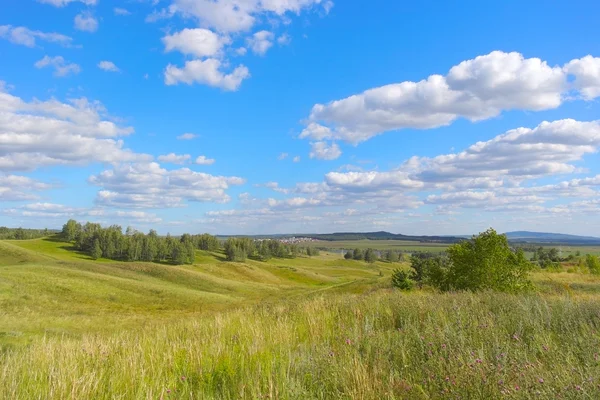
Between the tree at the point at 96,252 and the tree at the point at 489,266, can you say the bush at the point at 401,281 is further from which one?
the tree at the point at 96,252

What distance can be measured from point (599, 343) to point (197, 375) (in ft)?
16.1

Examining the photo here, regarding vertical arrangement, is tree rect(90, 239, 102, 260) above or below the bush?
below

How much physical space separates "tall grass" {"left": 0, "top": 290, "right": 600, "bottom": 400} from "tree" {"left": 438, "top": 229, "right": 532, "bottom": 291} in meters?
10.6

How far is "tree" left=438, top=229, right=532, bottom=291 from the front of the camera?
681 inches

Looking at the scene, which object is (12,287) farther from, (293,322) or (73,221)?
(73,221)

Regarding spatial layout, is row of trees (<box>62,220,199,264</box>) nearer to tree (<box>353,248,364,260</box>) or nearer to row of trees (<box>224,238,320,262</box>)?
row of trees (<box>224,238,320,262</box>)

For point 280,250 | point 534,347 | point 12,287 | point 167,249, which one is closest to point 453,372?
point 534,347

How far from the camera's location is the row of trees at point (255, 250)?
136125 mm

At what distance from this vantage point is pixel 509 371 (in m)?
3.93

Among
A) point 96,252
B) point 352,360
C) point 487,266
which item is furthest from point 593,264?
point 96,252

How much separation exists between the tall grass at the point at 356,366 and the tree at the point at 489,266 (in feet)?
34.9

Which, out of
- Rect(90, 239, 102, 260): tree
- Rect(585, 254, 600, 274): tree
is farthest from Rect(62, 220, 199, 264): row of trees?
Rect(585, 254, 600, 274): tree

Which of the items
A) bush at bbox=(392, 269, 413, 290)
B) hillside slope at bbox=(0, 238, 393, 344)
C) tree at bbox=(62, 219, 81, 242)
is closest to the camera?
hillside slope at bbox=(0, 238, 393, 344)

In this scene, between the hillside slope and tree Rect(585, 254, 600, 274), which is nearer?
the hillside slope
